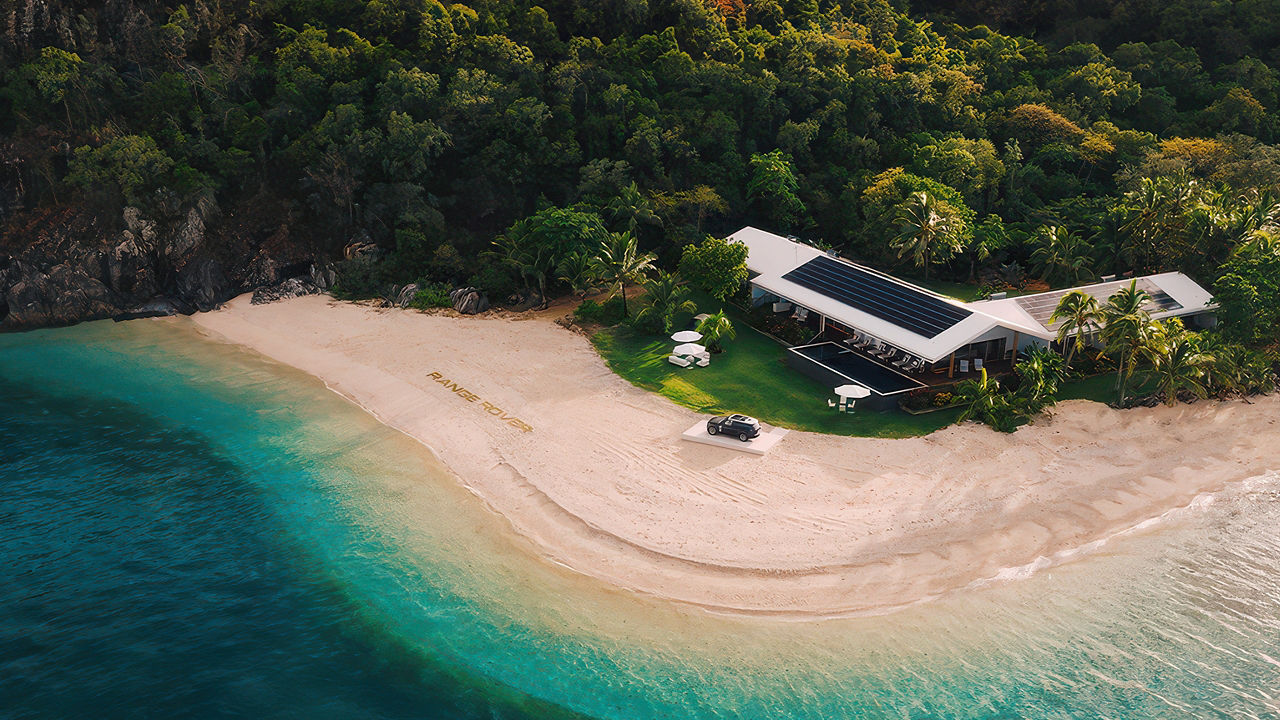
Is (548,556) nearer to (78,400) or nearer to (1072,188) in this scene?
(78,400)

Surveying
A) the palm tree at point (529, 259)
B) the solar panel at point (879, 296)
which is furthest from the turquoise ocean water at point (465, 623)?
the palm tree at point (529, 259)

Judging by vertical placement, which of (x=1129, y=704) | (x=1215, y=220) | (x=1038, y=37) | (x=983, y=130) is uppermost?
(x=1038, y=37)

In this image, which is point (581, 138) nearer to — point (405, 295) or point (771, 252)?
point (405, 295)

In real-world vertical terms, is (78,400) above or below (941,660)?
above

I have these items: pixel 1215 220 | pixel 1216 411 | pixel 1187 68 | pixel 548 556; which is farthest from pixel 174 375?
pixel 1187 68

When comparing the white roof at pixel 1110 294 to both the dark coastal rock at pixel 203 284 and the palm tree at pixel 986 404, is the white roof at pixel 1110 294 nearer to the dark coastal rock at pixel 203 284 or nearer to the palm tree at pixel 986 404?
the palm tree at pixel 986 404
